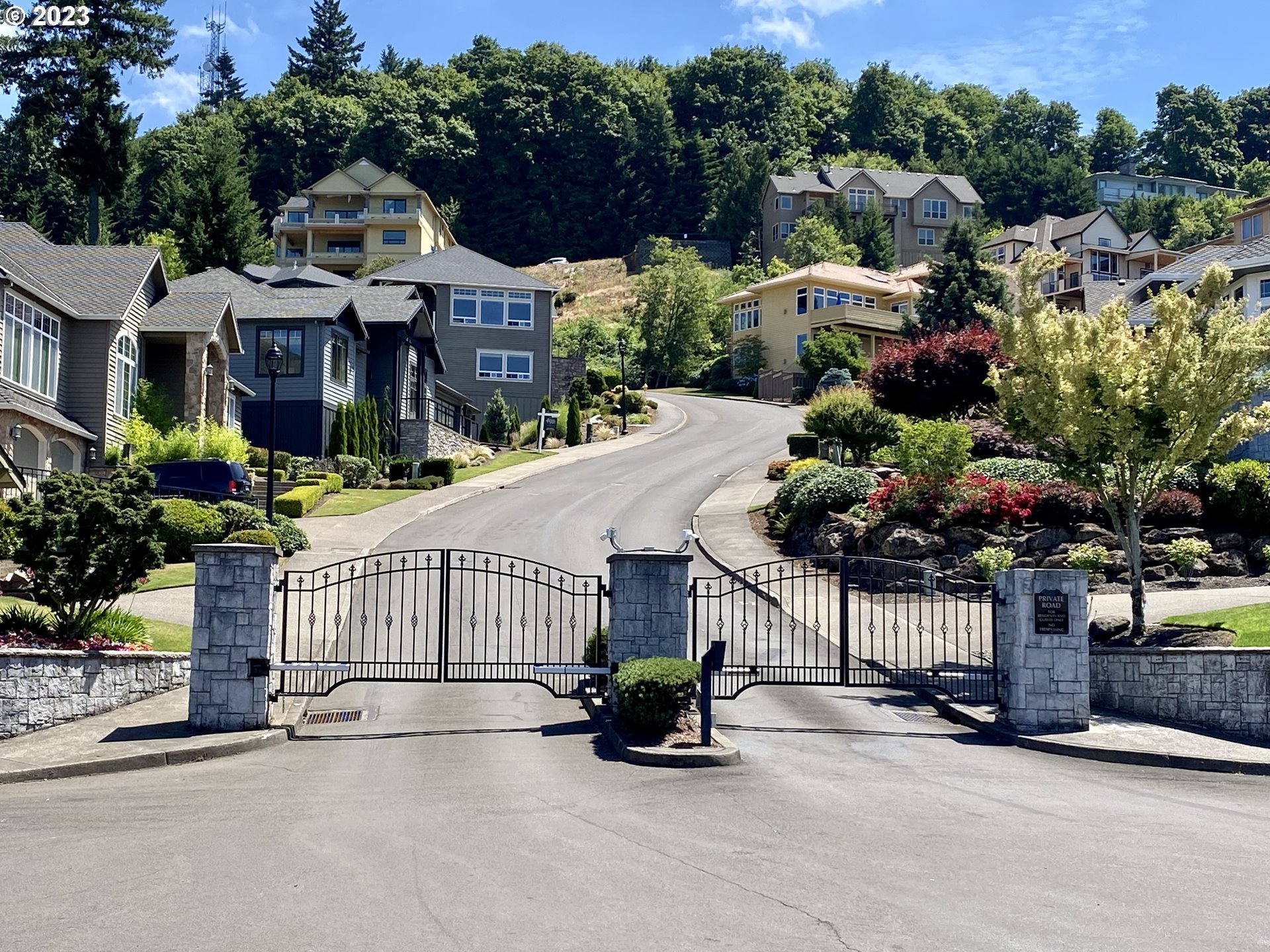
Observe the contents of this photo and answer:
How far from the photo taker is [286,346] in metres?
48.4

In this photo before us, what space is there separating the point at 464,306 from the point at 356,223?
131 feet

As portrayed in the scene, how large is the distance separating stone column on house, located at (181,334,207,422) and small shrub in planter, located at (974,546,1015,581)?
26325 millimetres

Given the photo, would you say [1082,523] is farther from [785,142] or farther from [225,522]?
[785,142]

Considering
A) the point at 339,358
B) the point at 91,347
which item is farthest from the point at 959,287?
the point at 91,347

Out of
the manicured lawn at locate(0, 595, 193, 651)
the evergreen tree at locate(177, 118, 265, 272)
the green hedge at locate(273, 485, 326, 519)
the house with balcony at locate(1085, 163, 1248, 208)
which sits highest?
the house with balcony at locate(1085, 163, 1248, 208)

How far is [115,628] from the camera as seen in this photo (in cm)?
1814

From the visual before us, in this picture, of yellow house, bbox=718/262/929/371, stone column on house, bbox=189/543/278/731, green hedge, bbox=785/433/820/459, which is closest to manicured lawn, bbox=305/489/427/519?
green hedge, bbox=785/433/820/459

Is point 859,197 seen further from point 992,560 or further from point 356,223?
point 992,560

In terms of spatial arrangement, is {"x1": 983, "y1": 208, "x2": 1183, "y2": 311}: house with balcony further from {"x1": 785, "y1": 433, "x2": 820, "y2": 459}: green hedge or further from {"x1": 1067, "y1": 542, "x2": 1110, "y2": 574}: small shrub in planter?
{"x1": 1067, "y1": 542, "x2": 1110, "y2": 574}: small shrub in planter

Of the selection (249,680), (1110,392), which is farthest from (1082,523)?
(249,680)

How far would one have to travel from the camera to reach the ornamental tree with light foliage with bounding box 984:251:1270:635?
19.5m

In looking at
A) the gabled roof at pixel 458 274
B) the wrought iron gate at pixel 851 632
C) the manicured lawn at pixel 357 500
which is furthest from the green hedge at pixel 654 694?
the gabled roof at pixel 458 274

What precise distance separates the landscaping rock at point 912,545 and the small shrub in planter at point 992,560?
1315 millimetres

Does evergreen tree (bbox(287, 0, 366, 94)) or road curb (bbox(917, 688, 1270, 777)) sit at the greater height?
evergreen tree (bbox(287, 0, 366, 94))
